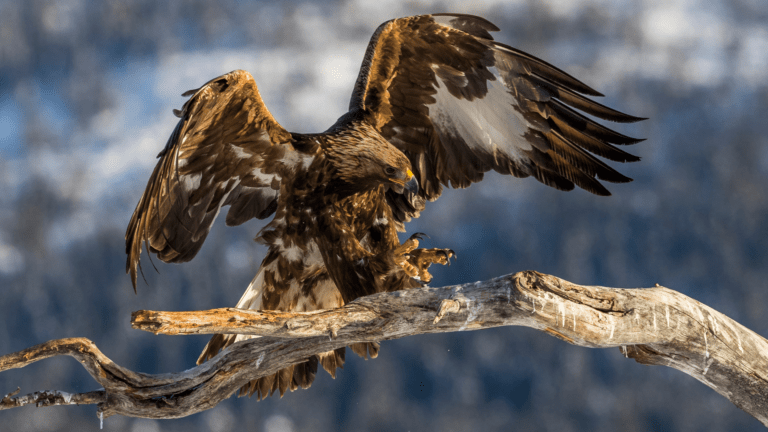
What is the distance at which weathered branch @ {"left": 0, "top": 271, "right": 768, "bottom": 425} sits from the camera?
2.60 metres

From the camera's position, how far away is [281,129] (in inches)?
141

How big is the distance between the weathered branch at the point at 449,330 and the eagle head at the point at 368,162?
2.89 feet

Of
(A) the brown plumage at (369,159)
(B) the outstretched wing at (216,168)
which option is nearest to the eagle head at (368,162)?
(A) the brown plumage at (369,159)

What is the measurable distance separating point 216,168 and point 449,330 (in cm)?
186

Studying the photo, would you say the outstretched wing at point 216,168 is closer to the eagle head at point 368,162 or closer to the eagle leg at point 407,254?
the eagle head at point 368,162

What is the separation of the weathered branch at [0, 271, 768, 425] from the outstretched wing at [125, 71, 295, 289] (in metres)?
0.64

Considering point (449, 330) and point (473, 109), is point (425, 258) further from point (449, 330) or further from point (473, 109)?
point (473, 109)

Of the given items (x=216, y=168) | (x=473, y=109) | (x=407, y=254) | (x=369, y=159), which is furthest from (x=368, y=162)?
(x=473, y=109)

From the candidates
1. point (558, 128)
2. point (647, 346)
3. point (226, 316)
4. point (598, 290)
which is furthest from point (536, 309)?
point (558, 128)

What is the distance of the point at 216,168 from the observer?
3754 millimetres

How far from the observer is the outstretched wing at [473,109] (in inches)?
155

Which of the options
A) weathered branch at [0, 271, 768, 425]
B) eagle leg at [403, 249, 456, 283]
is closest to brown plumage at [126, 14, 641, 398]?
eagle leg at [403, 249, 456, 283]

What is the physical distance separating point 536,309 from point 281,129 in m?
1.88

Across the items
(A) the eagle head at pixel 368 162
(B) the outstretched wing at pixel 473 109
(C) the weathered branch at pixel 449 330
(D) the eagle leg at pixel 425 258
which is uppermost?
(B) the outstretched wing at pixel 473 109
